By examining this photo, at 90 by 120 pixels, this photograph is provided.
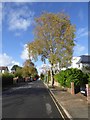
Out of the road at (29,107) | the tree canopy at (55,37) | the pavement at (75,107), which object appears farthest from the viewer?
the tree canopy at (55,37)

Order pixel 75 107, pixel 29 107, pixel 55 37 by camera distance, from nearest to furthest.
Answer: pixel 75 107 → pixel 29 107 → pixel 55 37

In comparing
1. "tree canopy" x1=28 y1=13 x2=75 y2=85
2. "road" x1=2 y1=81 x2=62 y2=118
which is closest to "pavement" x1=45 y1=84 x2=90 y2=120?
"road" x1=2 y1=81 x2=62 y2=118

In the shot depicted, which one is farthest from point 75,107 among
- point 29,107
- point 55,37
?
point 55,37

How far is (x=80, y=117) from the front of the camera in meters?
13.2

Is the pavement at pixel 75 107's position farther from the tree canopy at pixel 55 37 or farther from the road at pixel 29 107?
the tree canopy at pixel 55 37

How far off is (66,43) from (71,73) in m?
14.2

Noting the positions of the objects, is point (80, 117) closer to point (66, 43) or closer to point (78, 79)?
point (78, 79)

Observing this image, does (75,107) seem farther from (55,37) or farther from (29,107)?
(55,37)

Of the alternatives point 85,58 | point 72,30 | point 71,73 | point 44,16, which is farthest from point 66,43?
point 85,58

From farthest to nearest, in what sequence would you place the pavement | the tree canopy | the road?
the tree canopy → the road → the pavement

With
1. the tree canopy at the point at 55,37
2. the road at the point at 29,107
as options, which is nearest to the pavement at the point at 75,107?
the road at the point at 29,107

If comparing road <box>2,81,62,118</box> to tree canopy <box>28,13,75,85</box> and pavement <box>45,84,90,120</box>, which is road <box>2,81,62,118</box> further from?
tree canopy <box>28,13,75,85</box>

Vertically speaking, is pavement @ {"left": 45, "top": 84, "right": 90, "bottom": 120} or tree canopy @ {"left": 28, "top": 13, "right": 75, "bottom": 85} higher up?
tree canopy @ {"left": 28, "top": 13, "right": 75, "bottom": 85}

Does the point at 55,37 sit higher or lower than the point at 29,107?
higher
